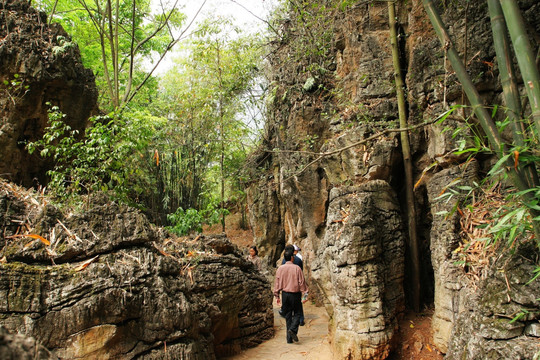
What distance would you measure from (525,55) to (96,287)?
4167 mm

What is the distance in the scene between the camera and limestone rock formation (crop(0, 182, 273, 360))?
3.32 metres

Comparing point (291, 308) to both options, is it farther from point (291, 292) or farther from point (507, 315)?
point (507, 315)

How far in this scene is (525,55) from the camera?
2.60 meters

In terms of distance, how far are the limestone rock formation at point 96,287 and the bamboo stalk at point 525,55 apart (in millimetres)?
3808

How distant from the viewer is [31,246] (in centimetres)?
359

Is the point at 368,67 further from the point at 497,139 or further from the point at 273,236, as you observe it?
the point at 273,236

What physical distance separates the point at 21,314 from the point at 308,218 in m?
7.14

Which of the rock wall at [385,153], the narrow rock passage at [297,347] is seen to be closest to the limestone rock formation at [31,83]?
the rock wall at [385,153]

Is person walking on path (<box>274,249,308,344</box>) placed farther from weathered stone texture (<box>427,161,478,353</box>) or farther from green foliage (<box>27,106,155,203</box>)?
green foliage (<box>27,106,155,203</box>)

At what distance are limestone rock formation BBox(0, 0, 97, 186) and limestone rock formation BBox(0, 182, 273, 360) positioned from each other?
3.29 m

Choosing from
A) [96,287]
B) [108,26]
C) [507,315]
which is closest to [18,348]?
[96,287]

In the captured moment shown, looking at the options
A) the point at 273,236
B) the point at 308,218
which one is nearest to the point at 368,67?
the point at 308,218

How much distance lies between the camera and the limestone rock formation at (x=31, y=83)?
680cm

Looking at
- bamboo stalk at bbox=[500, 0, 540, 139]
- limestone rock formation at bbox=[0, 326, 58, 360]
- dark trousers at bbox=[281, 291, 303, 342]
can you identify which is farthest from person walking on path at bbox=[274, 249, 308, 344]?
limestone rock formation at bbox=[0, 326, 58, 360]
